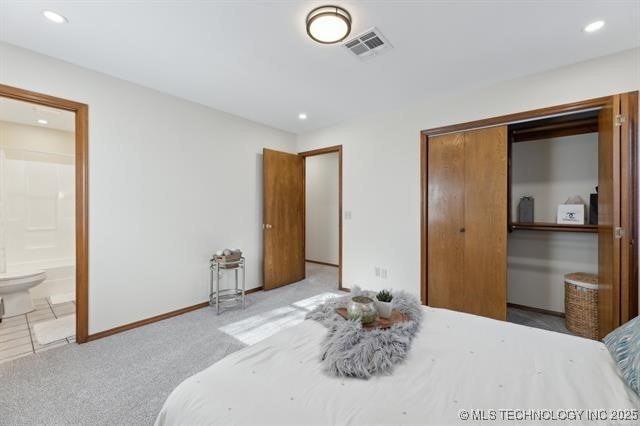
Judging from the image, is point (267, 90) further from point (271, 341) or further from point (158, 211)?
point (271, 341)

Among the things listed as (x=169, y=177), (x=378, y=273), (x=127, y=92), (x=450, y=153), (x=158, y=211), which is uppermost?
(x=127, y=92)

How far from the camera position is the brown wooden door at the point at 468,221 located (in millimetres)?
2812

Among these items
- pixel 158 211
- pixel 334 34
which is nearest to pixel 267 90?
pixel 334 34

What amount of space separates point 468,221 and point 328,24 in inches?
93.8

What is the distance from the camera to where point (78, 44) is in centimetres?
214

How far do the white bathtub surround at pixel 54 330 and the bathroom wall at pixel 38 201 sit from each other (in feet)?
3.73

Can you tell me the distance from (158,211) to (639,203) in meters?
4.34

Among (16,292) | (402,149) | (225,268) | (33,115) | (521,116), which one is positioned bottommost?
(16,292)

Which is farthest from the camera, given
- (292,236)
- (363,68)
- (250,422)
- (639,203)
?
(292,236)

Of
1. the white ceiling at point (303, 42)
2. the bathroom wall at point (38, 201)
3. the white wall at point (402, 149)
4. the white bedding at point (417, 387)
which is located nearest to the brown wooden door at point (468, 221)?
the white wall at point (402, 149)

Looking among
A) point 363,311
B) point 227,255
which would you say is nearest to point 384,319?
point 363,311

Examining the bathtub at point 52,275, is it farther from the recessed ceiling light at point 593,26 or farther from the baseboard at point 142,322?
the recessed ceiling light at point 593,26

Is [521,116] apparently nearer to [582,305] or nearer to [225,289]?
[582,305]

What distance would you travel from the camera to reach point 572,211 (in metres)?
2.95
